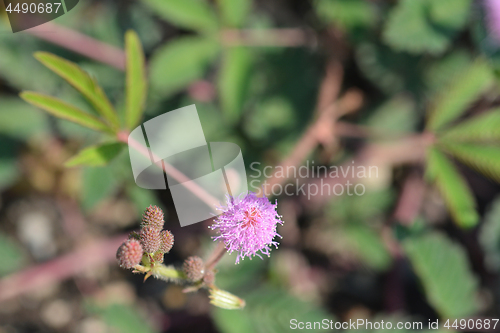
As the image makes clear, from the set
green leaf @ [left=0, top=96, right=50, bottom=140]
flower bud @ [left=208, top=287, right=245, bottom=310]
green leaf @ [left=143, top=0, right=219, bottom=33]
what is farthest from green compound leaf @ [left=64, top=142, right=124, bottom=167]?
green leaf @ [left=0, top=96, right=50, bottom=140]

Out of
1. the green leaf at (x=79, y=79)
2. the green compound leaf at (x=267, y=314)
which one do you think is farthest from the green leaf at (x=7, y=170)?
the green compound leaf at (x=267, y=314)

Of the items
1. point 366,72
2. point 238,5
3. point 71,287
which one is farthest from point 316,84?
point 71,287

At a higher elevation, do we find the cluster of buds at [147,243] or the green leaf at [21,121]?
the green leaf at [21,121]

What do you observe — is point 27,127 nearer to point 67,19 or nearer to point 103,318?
point 67,19

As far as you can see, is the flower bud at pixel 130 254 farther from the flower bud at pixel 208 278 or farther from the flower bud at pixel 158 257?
the flower bud at pixel 208 278

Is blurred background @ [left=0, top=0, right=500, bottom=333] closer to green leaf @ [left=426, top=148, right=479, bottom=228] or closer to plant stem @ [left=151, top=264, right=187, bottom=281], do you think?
green leaf @ [left=426, top=148, right=479, bottom=228]

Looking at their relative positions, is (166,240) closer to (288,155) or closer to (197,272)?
(197,272)

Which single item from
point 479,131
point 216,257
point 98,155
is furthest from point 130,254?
point 479,131

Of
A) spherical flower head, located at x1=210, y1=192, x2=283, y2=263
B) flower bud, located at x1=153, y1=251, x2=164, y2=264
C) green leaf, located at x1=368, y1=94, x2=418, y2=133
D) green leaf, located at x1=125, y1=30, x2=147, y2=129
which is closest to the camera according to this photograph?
flower bud, located at x1=153, y1=251, x2=164, y2=264
